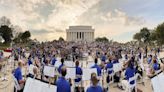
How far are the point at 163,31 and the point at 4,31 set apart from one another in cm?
5849

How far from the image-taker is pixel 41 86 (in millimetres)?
9680

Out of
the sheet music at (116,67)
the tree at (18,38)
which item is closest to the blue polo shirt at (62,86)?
the sheet music at (116,67)

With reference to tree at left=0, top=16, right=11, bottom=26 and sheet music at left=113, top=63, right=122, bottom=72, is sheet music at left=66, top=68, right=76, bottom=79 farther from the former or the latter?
tree at left=0, top=16, right=11, bottom=26

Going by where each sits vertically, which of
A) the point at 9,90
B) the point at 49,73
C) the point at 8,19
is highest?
the point at 8,19

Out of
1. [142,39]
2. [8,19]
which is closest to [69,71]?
[8,19]

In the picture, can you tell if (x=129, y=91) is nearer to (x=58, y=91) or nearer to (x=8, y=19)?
(x=58, y=91)

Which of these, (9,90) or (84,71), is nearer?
(84,71)

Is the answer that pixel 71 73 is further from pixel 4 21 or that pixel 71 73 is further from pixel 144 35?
pixel 144 35

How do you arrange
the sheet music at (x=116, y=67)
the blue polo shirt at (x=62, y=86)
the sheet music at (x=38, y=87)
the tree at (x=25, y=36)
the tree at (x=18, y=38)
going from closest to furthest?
1. the sheet music at (x=38, y=87)
2. the blue polo shirt at (x=62, y=86)
3. the sheet music at (x=116, y=67)
4. the tree at (x=18, y=38)
5. the tree at (x=25, y=36)

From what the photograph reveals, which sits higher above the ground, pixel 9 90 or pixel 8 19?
pixel 8 19

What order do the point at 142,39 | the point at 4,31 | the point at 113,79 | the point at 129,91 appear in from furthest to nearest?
the point at 142,39 < the point at 4,31 < the point at 113,79 < the point at 129,91

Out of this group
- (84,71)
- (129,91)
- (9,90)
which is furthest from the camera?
(9,90)

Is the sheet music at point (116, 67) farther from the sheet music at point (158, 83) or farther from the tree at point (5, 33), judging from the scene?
the tree at point (5, 33)

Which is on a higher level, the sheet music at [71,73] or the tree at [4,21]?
the tree at [4,21]
